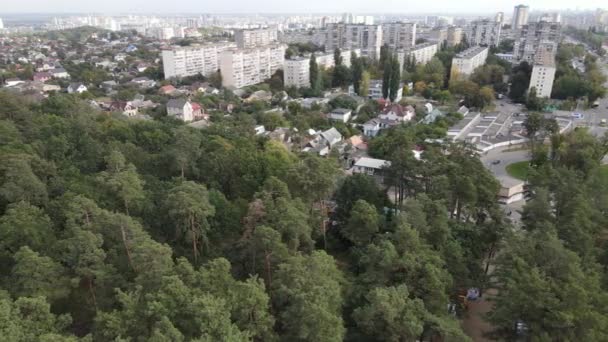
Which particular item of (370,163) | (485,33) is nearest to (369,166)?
(370,163)

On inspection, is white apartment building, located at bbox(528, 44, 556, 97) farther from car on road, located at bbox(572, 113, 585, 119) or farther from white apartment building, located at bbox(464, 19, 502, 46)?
white apartment building, located at bbox(464, 19, 502, 46)

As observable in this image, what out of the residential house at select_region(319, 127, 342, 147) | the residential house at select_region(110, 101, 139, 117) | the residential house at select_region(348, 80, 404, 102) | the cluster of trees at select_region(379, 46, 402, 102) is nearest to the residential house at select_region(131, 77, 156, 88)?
the residential house at select_region(110, 101, 139, 117)

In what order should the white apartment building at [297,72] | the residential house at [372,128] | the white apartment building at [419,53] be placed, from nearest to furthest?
the residential house at [372,128] < the white apartment building at [297,72] < the white apartment building at [419,53]

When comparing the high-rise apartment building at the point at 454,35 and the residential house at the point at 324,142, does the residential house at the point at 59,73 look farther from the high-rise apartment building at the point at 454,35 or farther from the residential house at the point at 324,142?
the high-rise apartment building at the point at 454,35

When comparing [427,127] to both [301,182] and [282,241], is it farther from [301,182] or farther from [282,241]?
[282,241]

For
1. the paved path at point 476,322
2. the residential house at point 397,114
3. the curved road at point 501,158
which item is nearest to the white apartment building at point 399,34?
A: the residential house at point 397,114

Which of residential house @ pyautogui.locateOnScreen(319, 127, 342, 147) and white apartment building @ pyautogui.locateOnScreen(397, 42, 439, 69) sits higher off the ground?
white apartment building @ pyautogui.locateOnScreen(397, 42, 439, 69)

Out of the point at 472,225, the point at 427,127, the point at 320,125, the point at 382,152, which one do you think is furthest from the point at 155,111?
the point at 472,225

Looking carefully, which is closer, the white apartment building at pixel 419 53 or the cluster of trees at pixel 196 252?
the cluster of trees at pixel 196 252
